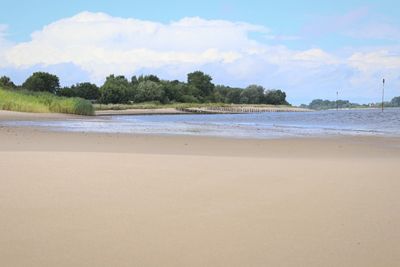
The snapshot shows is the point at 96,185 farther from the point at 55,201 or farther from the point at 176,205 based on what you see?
the point at 176,205

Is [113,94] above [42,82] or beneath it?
beneath

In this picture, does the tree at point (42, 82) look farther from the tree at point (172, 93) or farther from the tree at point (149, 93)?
the tree at point (172, 93)

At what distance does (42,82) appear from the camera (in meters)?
110

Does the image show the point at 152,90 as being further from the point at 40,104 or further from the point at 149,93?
the point at 40,104

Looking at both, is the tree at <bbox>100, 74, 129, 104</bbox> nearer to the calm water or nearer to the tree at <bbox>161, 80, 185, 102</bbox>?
the tree at <bbox>161, 80, 185, 102</bbox>

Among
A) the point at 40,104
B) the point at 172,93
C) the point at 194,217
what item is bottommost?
the point at 194,217

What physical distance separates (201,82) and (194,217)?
517ft

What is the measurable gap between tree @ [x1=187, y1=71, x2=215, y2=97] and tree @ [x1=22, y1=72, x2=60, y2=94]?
2201 inches

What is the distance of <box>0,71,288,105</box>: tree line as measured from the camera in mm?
111000

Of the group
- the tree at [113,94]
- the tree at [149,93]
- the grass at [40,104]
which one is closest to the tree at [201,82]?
the tree at [149,93]

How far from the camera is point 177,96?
447ft

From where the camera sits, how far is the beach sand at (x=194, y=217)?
11.1 feet

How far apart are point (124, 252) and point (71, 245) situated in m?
0.45

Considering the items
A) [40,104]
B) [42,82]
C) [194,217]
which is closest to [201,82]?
[42,82]
